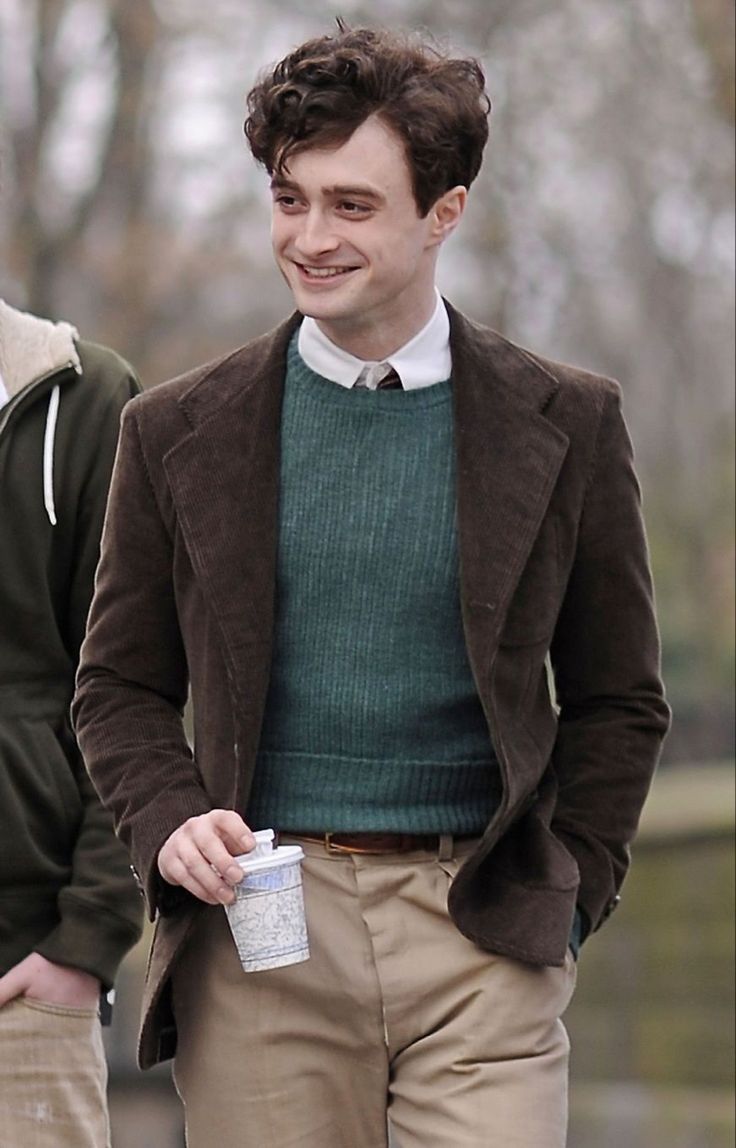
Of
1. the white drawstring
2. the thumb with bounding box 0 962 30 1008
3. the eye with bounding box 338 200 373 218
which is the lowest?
the thumb with bounding box 0 962 30 1008

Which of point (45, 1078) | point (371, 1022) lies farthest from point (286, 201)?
point (45, 1078)

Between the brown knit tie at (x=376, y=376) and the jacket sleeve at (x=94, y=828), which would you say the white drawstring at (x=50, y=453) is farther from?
the brown knit tie at (x=376, y=376)

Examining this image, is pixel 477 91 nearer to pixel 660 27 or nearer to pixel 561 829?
pixel 561 829

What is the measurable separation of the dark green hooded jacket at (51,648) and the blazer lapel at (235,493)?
0.48 metres

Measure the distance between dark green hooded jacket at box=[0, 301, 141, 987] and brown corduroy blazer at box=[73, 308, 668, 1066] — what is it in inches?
14.0

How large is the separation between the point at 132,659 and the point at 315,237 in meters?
0.72

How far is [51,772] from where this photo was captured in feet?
12.7

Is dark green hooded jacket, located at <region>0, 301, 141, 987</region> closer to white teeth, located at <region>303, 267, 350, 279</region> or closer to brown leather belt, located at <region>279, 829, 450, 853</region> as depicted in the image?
brown leather belt, located at <region>279, 829, 450, 853</region>

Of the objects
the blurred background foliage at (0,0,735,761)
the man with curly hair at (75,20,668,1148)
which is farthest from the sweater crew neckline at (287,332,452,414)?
the blurred background foliage at (0,0,735,761)

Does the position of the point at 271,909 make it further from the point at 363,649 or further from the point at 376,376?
the point at 376,376

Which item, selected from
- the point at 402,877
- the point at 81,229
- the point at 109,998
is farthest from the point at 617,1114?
the point at 81,229

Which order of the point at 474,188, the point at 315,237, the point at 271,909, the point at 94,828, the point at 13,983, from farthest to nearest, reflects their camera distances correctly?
the point at 474,188
the point at 94,828
the point at 13,983
the point at 315,237
the point at 271,909

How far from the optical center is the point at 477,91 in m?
3.53

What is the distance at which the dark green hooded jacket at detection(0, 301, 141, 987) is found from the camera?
384 cm
